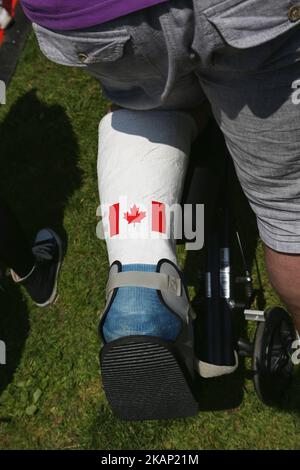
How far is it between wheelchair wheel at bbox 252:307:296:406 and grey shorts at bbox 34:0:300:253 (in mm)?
546

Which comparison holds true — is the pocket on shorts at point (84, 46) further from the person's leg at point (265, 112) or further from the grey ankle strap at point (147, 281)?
the grey ankle strap at point (147, 281)

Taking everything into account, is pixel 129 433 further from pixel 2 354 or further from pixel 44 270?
pixel 44 270

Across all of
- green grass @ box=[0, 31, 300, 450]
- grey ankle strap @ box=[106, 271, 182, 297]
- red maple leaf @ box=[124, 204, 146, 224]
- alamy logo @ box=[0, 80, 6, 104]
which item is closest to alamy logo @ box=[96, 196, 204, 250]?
red maple leaf @ box=[124, 204, 146, 224]

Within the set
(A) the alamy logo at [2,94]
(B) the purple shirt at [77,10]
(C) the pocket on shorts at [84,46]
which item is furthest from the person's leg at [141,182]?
(A) the alamy logo at [2,94]

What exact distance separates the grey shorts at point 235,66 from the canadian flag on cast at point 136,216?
0.39 m

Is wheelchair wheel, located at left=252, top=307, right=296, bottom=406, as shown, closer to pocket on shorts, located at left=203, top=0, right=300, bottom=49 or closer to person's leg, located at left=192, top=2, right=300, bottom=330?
person's leg, located at left=192, top=2, right=300, bottom=330

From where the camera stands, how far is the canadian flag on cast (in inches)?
79.4

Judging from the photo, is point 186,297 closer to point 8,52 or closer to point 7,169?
point 7,169

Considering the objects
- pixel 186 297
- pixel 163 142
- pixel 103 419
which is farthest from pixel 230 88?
pixel 103 419

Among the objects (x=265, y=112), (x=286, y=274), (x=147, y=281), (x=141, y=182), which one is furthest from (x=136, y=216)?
(x=265, y=112)

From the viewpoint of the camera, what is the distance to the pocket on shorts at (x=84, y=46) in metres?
1.29

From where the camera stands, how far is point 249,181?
166 centimetres

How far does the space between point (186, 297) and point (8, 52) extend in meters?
1.98
